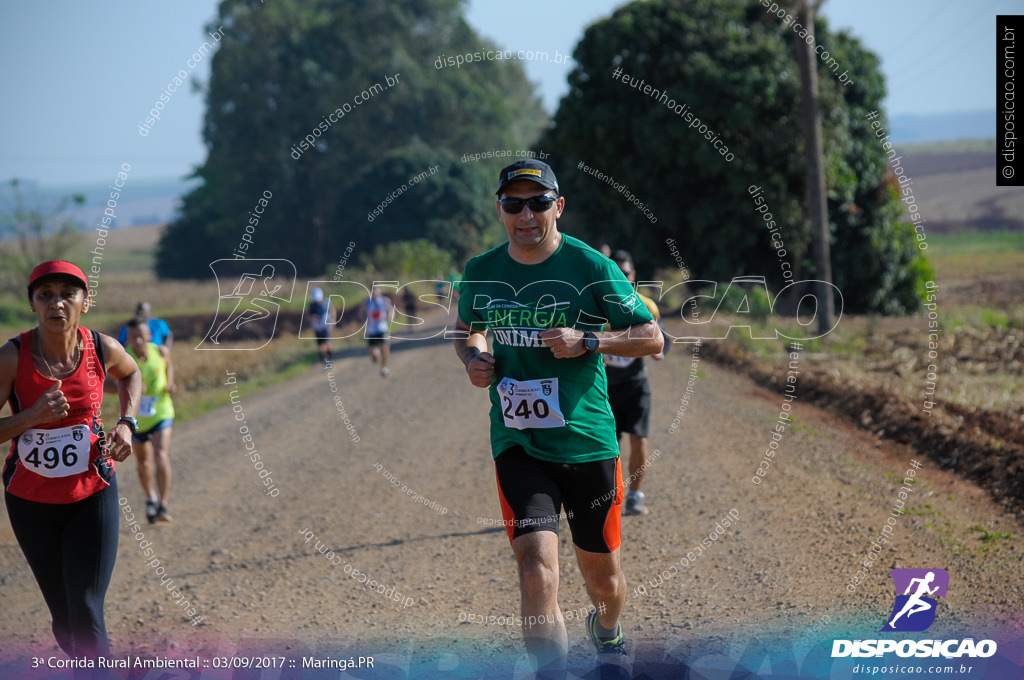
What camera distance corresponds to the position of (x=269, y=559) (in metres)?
7.15

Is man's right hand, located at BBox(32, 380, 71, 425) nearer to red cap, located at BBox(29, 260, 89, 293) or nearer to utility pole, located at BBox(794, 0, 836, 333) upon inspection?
red cap, located at BBox(29, 260, 89, 293)

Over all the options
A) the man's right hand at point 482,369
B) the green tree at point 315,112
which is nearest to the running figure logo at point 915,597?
the man's right hand at point 482,369

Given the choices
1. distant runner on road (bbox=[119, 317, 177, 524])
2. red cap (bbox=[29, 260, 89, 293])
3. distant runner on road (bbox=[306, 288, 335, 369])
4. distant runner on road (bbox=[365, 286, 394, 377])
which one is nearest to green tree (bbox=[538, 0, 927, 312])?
distant runner on road (bbox=[365, 286, 394, 377])

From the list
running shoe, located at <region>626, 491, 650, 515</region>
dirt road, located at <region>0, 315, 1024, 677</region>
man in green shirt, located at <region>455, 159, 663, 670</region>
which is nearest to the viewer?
man in green shirt, located at <region>455, 159, 663, 670</region>

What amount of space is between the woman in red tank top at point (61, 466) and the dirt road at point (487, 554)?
1256 millimetres

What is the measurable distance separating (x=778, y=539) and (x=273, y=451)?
297 inches

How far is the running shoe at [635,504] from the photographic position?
291 inches

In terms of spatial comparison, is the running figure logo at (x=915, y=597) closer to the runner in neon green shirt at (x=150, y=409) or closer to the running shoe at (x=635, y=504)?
the running shoe at (x=635, y=504)

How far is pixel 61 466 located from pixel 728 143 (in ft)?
62.2

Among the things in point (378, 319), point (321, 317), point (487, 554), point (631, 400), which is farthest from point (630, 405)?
point (321, 317)

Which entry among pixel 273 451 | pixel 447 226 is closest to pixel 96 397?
pixel 273 451

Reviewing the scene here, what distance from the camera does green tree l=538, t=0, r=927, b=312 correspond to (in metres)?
20.8

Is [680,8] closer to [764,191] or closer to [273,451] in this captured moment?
[764,191]

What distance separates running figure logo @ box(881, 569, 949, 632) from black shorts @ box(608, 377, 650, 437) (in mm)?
2195
